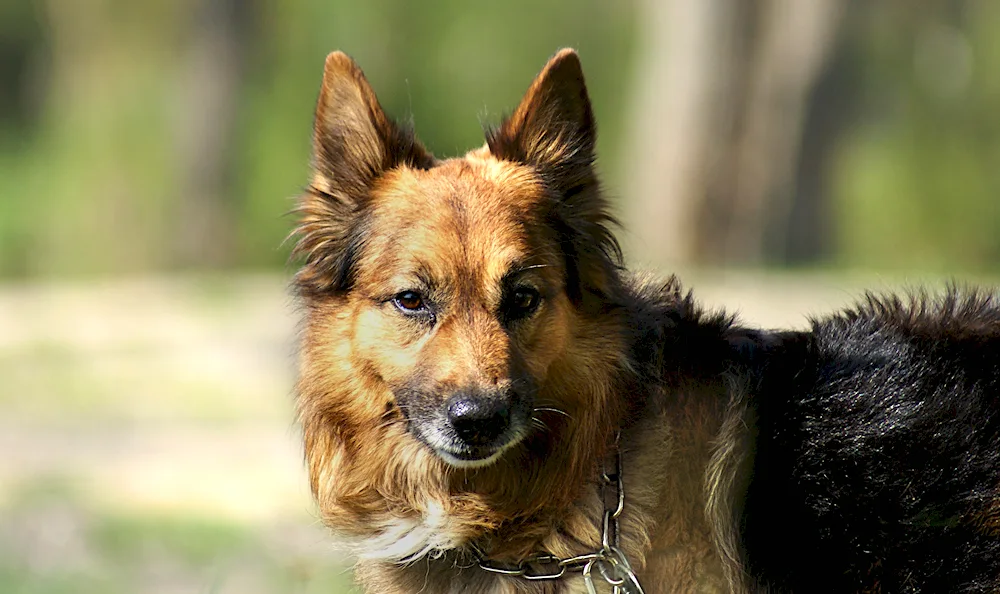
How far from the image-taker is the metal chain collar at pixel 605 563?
384 cm

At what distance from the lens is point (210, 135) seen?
813 inches

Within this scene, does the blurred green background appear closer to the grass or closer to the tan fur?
the grass

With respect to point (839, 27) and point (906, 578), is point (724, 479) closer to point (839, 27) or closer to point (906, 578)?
point (906, 578)

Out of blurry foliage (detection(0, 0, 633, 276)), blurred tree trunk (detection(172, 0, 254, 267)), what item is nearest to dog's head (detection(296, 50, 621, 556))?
blurry foliage (detection(0, 0, 633, 276))

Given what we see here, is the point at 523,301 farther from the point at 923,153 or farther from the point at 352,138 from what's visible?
the point at 923,153

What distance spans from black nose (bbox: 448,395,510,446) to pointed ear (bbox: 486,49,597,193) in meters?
0.94

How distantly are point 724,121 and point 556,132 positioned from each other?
36.8 ft

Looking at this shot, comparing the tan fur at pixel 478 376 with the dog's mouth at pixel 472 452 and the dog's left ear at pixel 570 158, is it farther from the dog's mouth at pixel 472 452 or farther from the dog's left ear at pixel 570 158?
the dog's mouth at pixel 472 452

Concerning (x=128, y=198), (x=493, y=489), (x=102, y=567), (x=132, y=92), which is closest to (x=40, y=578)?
(x=102, y=567)

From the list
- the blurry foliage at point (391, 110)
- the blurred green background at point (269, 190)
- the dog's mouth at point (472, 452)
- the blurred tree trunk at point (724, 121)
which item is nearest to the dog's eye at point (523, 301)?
the dog's mouth at point (472, 452)

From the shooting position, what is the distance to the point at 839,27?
53.9 ft

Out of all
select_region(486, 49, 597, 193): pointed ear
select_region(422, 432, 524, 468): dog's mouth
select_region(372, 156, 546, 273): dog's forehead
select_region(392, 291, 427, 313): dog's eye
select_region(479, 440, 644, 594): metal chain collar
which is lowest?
select_region(479, 440, 644, 594): metal chain collar

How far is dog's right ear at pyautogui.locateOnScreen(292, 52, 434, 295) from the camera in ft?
14.0

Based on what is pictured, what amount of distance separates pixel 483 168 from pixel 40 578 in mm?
3627
